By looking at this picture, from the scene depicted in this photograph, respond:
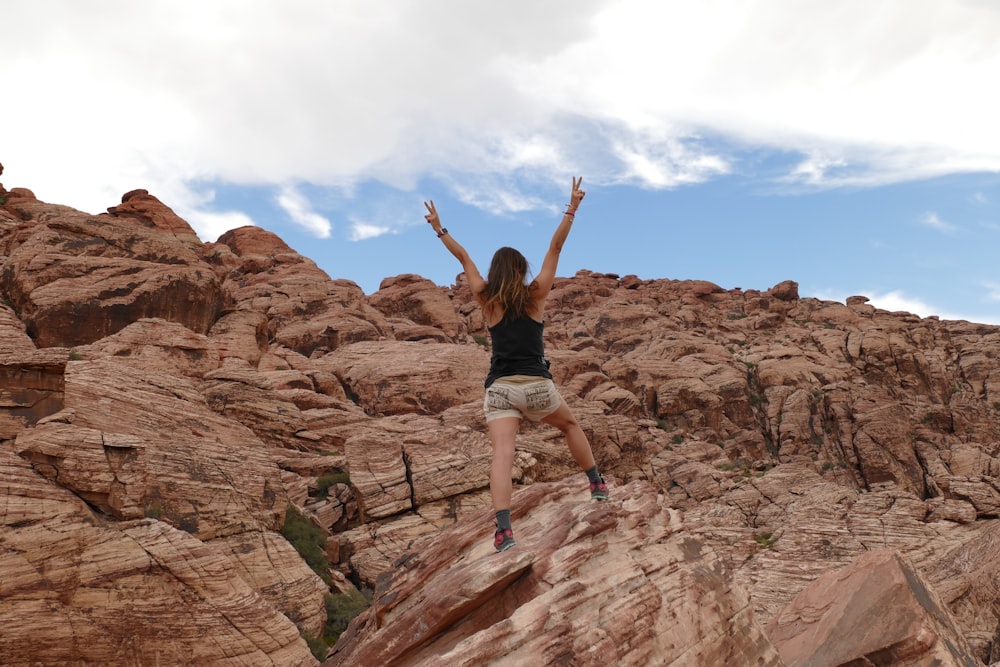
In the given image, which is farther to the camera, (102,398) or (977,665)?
(102,398)

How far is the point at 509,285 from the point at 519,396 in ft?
3.57

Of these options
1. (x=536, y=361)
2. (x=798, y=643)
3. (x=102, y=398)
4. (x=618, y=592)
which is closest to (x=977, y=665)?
(x=798, y=643)

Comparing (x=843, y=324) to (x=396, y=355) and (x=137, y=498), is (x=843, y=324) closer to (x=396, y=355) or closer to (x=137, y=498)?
(x=396, y=355)

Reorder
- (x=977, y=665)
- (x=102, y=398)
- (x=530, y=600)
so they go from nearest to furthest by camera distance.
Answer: (x=530, y=600)
(x=977, y=665)
(x=102, y=398)

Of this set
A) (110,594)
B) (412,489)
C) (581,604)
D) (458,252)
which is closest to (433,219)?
(458,252)

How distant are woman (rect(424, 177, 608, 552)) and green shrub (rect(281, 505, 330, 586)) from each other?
14680 millimetres

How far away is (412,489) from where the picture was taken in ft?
76.9

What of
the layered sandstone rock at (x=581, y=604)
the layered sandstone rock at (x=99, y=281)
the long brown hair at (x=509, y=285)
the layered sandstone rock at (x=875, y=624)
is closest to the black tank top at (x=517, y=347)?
the long brown hair at (x=509, y=285)

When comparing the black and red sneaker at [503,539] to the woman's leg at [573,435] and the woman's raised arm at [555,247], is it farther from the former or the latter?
the woman's raised arm at [555,247]

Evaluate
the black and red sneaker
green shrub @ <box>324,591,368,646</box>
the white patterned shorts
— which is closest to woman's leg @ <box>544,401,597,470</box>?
the white patterned shorts

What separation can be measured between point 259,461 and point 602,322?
64435 millimetres

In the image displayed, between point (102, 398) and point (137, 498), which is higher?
point (102, 398)

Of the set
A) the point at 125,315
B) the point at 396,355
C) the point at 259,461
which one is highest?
the point at 125,315

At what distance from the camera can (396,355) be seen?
4009 cm
